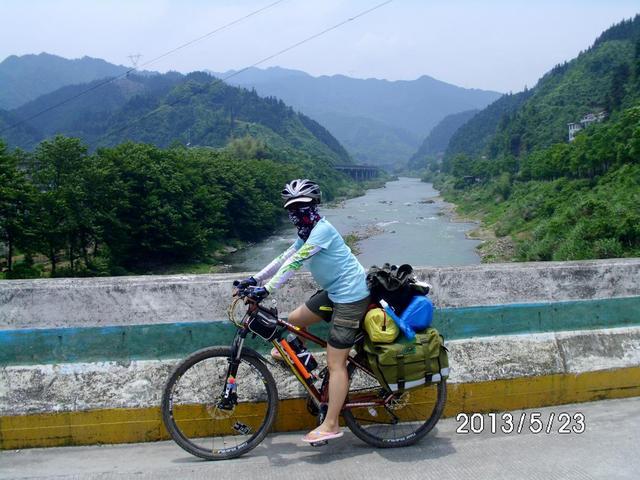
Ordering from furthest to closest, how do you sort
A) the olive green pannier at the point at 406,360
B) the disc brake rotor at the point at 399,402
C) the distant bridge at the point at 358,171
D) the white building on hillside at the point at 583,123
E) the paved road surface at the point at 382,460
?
the distant bridge at the point at 358,171
the white building on hillside at the point at 583,123
the disc brake rotor at the point at 399,402
the olive green pannier at the point at 406,360
the paved road surface at the point at 382,460

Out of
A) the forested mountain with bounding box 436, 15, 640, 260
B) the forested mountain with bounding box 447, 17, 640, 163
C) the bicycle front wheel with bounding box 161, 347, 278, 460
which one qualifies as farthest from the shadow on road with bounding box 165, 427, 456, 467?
the forested mountain with bounding box 447, 17, 640, 163

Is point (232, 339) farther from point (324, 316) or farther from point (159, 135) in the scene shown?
point (159, 135)

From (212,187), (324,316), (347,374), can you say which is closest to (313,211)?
(324,316)

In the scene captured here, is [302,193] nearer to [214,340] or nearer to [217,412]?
[214,340]

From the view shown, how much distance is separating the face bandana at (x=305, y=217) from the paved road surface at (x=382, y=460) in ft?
4.89

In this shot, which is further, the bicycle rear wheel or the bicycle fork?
the bicycle rear wheel

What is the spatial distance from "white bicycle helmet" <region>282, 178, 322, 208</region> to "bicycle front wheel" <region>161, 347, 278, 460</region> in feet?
3.58

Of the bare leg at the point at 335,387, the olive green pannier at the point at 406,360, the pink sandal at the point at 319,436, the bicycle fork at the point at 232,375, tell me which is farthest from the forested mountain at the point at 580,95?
the bicycle fork at the point at 232,375

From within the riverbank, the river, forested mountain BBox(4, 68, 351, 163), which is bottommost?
the riverbank

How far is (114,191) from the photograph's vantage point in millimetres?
44188

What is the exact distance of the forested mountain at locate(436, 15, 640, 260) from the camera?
1469 inches

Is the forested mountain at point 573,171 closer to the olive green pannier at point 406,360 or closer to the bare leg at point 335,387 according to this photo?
the olive green pannier at point 406,360
